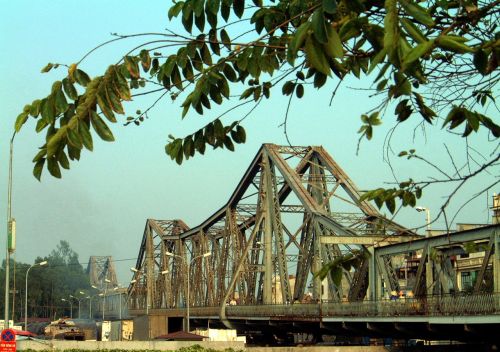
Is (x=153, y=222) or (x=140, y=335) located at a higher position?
(x=153, y=222)

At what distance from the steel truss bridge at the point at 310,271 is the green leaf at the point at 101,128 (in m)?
2.38

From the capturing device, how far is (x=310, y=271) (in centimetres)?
6147

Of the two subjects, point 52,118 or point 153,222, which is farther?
point 153,222

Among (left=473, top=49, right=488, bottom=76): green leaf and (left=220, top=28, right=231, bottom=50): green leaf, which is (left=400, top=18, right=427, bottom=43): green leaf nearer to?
(left=473, top=49, right=488, bottom=76): green leaf

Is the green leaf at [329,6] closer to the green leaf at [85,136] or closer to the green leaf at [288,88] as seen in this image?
the green leaf at [85,136]

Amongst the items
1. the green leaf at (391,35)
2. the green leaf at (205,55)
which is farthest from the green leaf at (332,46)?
the green leaf at (205,55)

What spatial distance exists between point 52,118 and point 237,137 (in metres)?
2.41

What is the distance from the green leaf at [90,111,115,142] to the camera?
223 inches

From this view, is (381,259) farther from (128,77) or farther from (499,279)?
(128,77)

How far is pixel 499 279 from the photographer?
3362 centimetres

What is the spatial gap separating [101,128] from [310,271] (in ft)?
185

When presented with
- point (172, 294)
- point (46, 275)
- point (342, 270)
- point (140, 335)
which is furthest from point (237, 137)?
point (46, 275)

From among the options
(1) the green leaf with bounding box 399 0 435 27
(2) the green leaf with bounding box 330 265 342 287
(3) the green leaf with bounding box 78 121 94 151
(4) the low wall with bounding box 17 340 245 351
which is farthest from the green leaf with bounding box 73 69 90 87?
(4) the low wall with bounding box 17 340 245 351

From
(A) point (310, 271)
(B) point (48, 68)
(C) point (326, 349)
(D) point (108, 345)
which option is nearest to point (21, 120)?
(B) point (48, 68)
